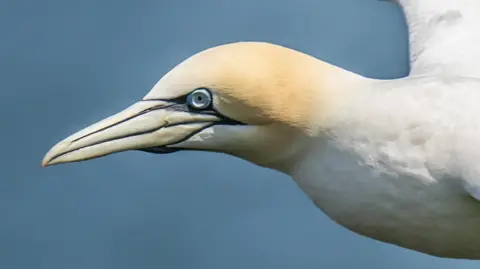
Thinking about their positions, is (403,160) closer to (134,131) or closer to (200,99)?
(200,99)

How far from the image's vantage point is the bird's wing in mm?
9594

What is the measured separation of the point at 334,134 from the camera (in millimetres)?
7762

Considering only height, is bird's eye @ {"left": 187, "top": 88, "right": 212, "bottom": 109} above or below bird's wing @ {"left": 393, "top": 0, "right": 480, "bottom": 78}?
above

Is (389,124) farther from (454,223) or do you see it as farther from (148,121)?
(148,121)

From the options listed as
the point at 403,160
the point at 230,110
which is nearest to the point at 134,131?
the point at 230,110

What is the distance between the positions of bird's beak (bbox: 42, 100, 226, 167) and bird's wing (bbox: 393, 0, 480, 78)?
6.87 feet

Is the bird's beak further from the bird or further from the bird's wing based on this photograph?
the bird's wing

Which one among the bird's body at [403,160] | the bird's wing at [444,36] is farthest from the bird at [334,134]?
the bird's wing at [444,36]

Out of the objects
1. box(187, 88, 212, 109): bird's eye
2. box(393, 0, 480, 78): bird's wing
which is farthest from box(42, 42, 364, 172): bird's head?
box(393, 0, 480, 78): bird's wing

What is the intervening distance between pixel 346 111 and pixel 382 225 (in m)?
0.66

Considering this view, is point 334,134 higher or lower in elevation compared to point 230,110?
lower

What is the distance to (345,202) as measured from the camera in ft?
25.7

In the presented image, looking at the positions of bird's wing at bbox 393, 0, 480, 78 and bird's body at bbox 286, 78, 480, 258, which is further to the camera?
bird's wing at bbox 393, 0, 480, 78

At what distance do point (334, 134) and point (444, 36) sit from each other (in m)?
2.62
